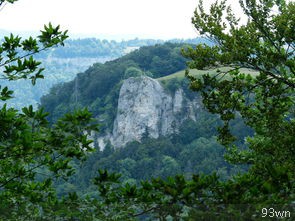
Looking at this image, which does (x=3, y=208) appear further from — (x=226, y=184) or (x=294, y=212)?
(x=294, y=212)

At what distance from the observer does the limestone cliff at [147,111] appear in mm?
136250

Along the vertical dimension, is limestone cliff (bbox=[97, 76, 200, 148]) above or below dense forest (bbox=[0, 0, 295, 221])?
below

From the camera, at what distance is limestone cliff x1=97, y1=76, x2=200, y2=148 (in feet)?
447

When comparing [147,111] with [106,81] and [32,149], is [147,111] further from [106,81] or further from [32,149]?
[32,149]

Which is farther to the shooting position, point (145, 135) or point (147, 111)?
point (147, 111)

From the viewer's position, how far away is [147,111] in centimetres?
13888

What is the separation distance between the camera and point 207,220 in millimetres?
4336

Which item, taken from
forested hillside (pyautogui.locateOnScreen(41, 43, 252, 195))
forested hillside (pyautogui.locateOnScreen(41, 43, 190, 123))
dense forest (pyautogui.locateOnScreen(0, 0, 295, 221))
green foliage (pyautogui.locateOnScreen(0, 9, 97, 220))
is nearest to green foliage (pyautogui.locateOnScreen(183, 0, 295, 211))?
dense forest (pyautogui.locateOnScreen(0, 0, 295, 221))

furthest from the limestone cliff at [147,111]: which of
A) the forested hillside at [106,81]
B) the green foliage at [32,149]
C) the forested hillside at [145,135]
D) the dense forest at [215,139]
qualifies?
the green foliage at [32,149]

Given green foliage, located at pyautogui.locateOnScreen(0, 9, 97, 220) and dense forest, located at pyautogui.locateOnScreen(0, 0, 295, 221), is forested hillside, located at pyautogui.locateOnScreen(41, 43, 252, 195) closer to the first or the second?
dense forest, located at pyautogui.locateOnScreen(0, 0, 295, 221)

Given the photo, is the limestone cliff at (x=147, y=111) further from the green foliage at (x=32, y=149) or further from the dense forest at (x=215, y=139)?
the green foliage at (x=32, y=149)

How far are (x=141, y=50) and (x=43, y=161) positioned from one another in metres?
162

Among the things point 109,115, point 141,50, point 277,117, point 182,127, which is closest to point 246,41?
point 277,117

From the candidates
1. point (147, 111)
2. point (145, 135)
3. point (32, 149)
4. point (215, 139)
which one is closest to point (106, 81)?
point (147, 111)
